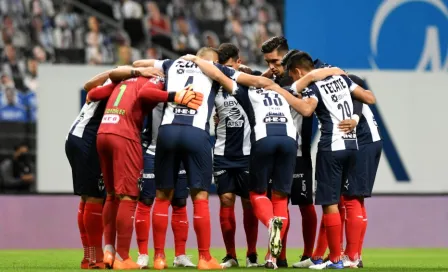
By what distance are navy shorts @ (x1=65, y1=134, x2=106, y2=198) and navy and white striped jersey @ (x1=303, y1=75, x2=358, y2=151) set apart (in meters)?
2.13

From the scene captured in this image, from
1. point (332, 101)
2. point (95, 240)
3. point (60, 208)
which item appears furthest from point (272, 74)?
point (60, 208)

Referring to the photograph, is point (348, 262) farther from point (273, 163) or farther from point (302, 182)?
point (273, 163)

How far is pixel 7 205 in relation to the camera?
14.0m

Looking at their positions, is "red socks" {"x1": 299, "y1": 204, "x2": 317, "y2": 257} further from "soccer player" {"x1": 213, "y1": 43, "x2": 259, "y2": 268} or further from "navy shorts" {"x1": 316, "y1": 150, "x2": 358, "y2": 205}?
"navy shorts" {"x1": 316, "y1": 150, "x2": 358, "y2": 205}

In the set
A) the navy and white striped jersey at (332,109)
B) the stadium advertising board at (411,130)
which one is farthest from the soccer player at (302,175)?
the stadium advertising board at (411,130)

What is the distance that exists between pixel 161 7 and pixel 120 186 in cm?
1197

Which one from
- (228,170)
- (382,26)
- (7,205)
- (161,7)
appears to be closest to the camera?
(228,170)

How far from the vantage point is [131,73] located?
8719 millimetres

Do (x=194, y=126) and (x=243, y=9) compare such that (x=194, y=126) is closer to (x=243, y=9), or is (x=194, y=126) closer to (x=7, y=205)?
(x=7, y=205)


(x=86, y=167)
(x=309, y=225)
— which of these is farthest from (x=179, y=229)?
(x=309, y=225)

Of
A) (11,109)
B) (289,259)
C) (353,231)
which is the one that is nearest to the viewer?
(353,231)

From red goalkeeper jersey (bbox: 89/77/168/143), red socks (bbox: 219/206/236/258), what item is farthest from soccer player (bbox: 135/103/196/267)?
red goalkeeper jersey (bbox: 89/77/168/143)

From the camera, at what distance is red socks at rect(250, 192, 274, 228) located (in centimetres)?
845

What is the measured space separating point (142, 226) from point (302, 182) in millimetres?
1730
